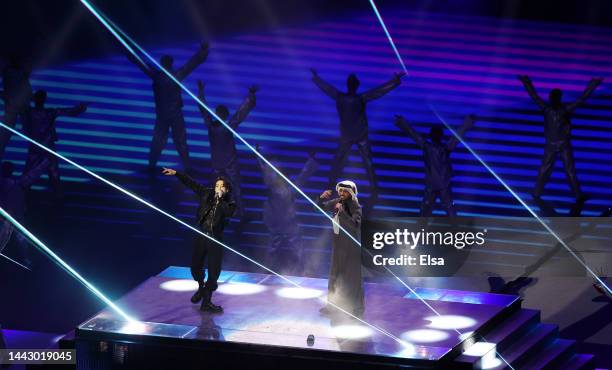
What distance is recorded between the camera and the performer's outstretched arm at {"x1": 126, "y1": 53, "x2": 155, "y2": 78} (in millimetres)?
20884

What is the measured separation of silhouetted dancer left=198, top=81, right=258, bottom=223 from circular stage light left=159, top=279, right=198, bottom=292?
3.51m

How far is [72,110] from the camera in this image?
20375 mm

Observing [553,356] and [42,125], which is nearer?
[553,356]

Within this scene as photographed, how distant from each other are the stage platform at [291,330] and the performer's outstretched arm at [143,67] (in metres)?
5.66

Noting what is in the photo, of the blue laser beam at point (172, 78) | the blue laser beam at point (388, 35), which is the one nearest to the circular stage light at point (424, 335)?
the blue laser beam at point (172, 78)

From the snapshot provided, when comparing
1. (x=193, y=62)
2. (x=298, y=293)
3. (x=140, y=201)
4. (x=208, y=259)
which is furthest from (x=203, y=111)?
(x=208, y=259)

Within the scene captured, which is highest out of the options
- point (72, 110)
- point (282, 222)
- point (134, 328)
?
point (72, 110)

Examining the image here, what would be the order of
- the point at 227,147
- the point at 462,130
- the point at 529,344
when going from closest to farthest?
the point at 529,344
the point at 227,147
the point at 462,130

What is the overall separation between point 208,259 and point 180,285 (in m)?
1.32

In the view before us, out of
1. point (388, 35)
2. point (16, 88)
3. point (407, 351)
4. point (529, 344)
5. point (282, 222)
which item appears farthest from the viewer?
point (388, 35)

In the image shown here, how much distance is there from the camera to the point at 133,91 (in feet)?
72.1

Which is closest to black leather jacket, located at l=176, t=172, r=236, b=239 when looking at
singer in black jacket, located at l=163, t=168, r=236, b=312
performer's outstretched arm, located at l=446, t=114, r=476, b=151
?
singer in black jacket, located at l=163, t=168, r=236, b=312

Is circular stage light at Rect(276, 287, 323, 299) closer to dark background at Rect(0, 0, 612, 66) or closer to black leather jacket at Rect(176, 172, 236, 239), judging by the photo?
black leather jacket at Rect(176, 172, 236, 239)

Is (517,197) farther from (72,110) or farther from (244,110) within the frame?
(72,110)
